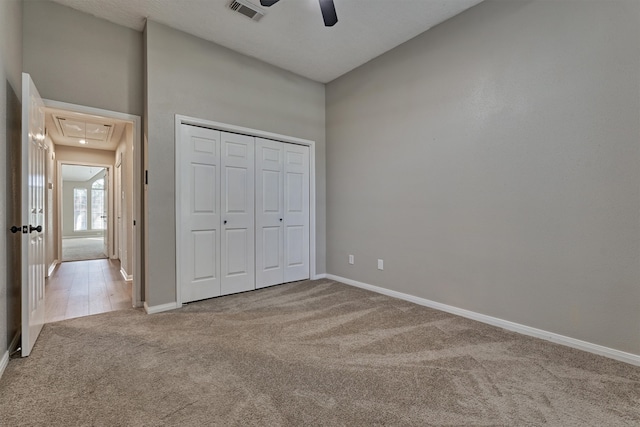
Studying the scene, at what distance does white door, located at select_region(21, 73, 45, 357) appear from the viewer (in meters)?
2.04

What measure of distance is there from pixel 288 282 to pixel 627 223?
3.46 m

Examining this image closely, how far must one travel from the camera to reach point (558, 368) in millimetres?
1974

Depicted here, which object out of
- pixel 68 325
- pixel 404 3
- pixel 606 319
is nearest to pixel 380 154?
pixel 404 3

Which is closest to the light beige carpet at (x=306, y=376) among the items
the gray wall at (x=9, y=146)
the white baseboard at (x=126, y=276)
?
the gray wall at (x=9, y=146)

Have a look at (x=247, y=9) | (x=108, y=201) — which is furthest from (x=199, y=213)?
(x=108, y=201)

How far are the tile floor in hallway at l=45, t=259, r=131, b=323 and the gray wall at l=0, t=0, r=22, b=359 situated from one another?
0.77 meters

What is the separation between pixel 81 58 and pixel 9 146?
4.01 ft

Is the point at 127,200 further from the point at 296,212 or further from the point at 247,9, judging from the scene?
the point at 247,9

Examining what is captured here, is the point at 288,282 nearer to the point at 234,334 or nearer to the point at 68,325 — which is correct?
the point at 234,334

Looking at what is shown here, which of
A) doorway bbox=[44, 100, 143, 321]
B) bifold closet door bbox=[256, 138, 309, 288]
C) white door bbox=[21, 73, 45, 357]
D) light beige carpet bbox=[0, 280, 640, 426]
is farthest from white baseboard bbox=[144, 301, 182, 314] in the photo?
bifold closet door bbox=[256, 138, 309, 288]

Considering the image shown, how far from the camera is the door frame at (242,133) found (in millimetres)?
3186

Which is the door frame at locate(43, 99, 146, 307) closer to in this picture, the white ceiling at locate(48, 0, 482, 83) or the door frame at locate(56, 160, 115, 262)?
the white ceiling at locate(48, 0, 482, 83)

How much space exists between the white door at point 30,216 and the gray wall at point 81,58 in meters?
0.46

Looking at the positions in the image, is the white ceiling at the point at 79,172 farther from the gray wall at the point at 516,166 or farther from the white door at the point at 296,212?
the gray wall at the point at 516,166
